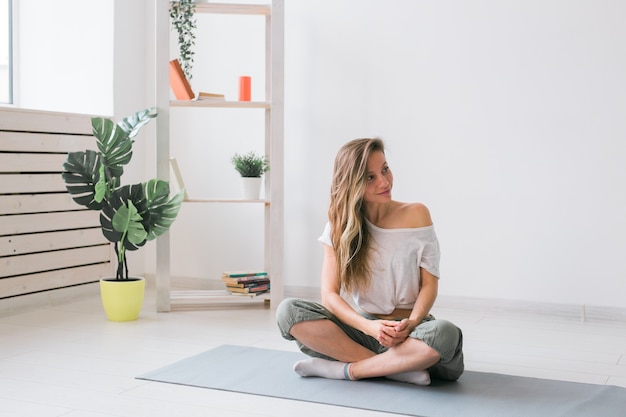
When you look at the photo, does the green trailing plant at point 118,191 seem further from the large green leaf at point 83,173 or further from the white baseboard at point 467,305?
the white baseboard at point 467,305

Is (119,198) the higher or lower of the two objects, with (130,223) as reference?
higher

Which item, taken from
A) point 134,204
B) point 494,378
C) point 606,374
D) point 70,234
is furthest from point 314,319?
point 70,234

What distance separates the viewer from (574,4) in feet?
12.8

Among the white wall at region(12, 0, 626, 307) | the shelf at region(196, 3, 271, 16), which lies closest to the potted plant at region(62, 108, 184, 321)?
the shelf at region(196, 3, 271, 16)

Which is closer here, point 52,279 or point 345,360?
point 345,360

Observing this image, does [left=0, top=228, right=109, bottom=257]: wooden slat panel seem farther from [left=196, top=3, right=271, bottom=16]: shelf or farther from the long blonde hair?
the long blonde hair

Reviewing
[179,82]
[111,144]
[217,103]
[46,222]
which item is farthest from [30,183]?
[217,103]

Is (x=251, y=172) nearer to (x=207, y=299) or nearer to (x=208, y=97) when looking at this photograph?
(x=208, y=97)

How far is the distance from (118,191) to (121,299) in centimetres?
51

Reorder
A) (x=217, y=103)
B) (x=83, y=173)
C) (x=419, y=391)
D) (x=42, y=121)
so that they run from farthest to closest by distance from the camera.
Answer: (x=42, y=121) → (x=217, y=103) → (x=83, y=173) → (x=419, y=391)

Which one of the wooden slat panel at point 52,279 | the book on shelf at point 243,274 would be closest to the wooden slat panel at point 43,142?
the wooden slat panel at point 52,279

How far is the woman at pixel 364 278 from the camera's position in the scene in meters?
2.71

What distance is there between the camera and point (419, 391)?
2.62 m

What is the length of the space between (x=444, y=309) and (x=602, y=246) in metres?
0.84
